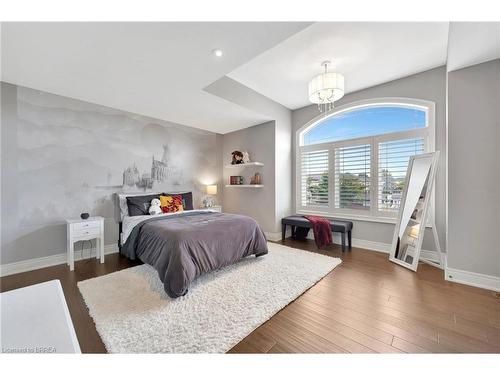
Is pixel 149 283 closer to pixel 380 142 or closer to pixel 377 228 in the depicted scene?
pixel 377 228

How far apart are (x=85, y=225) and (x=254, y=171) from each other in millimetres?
3101

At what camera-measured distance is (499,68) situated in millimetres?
2236

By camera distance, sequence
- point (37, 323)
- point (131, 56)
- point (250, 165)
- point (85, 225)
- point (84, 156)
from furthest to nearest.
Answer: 1. point (250, 165)
2. point (84, 156)
3. point (85, 225)
4. point (131, 56)
5. point (37, 323)

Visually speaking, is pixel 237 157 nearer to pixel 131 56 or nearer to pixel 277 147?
pixel 277 147

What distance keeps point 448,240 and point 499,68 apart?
6.36 ft

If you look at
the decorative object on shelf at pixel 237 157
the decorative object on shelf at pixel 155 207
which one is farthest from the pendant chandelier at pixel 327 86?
the decorative object on shelf at pixel 155 207

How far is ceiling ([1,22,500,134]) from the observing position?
1.87m

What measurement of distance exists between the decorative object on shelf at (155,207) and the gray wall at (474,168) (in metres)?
4.03

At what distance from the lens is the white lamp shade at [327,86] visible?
8.49 feet

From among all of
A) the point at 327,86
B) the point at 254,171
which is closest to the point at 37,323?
the point at 327,86

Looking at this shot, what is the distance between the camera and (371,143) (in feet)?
11.9

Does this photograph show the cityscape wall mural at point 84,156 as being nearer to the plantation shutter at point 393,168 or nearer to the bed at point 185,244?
→ the bed at point 185,244

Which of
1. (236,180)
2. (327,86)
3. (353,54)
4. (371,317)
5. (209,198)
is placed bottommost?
(371,317)
